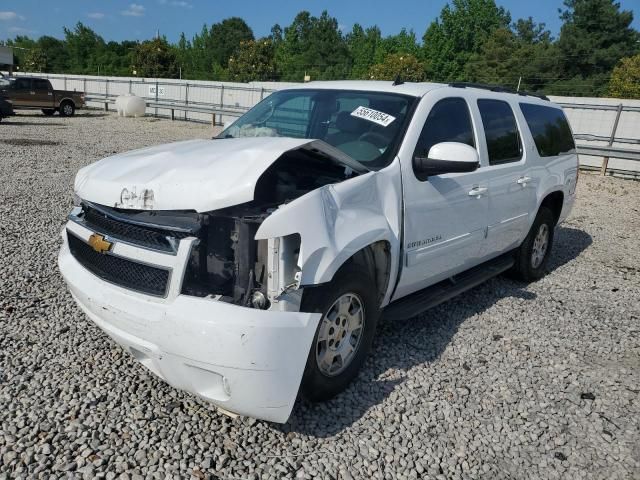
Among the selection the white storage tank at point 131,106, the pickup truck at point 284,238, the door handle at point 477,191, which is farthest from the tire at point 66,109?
the door handle at point 477,191

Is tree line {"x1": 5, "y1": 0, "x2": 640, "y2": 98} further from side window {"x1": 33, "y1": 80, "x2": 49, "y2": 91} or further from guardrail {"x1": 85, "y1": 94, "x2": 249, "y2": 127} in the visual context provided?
side window {"x1": 33, "y1": 80, "x2": 49, "y2": 91}

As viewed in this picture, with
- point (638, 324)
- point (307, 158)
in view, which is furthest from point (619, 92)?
point (307, 158)

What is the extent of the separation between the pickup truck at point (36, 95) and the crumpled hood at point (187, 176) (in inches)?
973

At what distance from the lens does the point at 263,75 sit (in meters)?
58.0

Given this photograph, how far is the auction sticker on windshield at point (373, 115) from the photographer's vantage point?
3706mm

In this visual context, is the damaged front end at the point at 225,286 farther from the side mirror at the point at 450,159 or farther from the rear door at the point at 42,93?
the rear door at the point at 42,93

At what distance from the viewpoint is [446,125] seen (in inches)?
156

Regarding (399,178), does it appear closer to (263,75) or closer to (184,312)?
(184,312)

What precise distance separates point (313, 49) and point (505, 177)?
264ft

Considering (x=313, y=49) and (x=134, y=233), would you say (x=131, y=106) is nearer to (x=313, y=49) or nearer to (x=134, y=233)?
(x=134, y=233)

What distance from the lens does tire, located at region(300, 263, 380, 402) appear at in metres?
2.78

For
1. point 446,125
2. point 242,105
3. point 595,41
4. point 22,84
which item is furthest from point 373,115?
point 595,41

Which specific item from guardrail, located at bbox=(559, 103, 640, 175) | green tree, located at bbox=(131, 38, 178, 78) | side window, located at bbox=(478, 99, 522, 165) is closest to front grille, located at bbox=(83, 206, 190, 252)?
side window, located at bbox=(478, 99, 522, 165)

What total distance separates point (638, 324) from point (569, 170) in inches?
76.1
